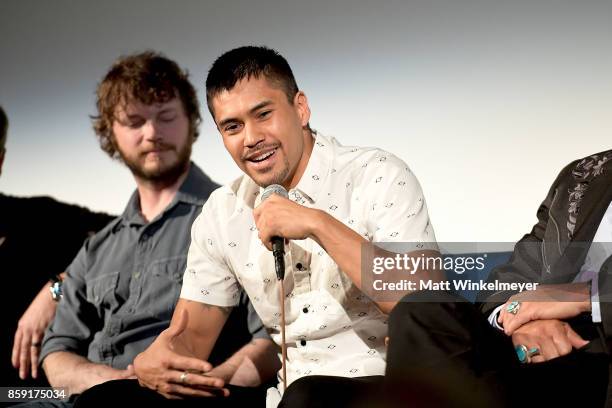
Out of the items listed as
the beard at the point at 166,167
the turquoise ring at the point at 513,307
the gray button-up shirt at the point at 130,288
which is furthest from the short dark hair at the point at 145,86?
the turquoise ring at the point at 513,307

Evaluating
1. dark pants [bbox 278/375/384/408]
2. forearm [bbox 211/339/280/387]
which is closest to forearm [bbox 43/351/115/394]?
forearm [bbox 211/339/280/387]

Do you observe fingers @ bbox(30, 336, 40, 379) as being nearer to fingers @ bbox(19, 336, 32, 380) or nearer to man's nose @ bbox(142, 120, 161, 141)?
fingers @ bbox(19, 336, 32, 380)

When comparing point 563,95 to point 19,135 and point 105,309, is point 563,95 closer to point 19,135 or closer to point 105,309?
point 105,309

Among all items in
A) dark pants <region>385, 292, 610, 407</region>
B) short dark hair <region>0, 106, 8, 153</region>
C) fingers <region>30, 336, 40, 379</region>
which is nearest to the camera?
dark pants <region>385, 292, 610, 407</region>

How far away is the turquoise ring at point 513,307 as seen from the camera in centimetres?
175

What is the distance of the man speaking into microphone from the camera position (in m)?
1.83

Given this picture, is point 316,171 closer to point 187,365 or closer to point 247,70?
point 247,70

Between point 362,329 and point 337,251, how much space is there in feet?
0.95

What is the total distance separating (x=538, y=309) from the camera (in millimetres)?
1687

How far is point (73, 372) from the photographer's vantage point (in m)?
2.43

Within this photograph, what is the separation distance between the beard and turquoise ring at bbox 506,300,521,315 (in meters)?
1.32

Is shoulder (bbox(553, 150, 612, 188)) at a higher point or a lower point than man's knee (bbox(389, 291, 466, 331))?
higher

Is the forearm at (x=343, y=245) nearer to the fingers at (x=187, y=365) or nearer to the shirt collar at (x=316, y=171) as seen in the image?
the shirt collar at (x=316, y=171)

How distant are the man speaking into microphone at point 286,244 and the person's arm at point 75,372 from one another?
1.56 feet
